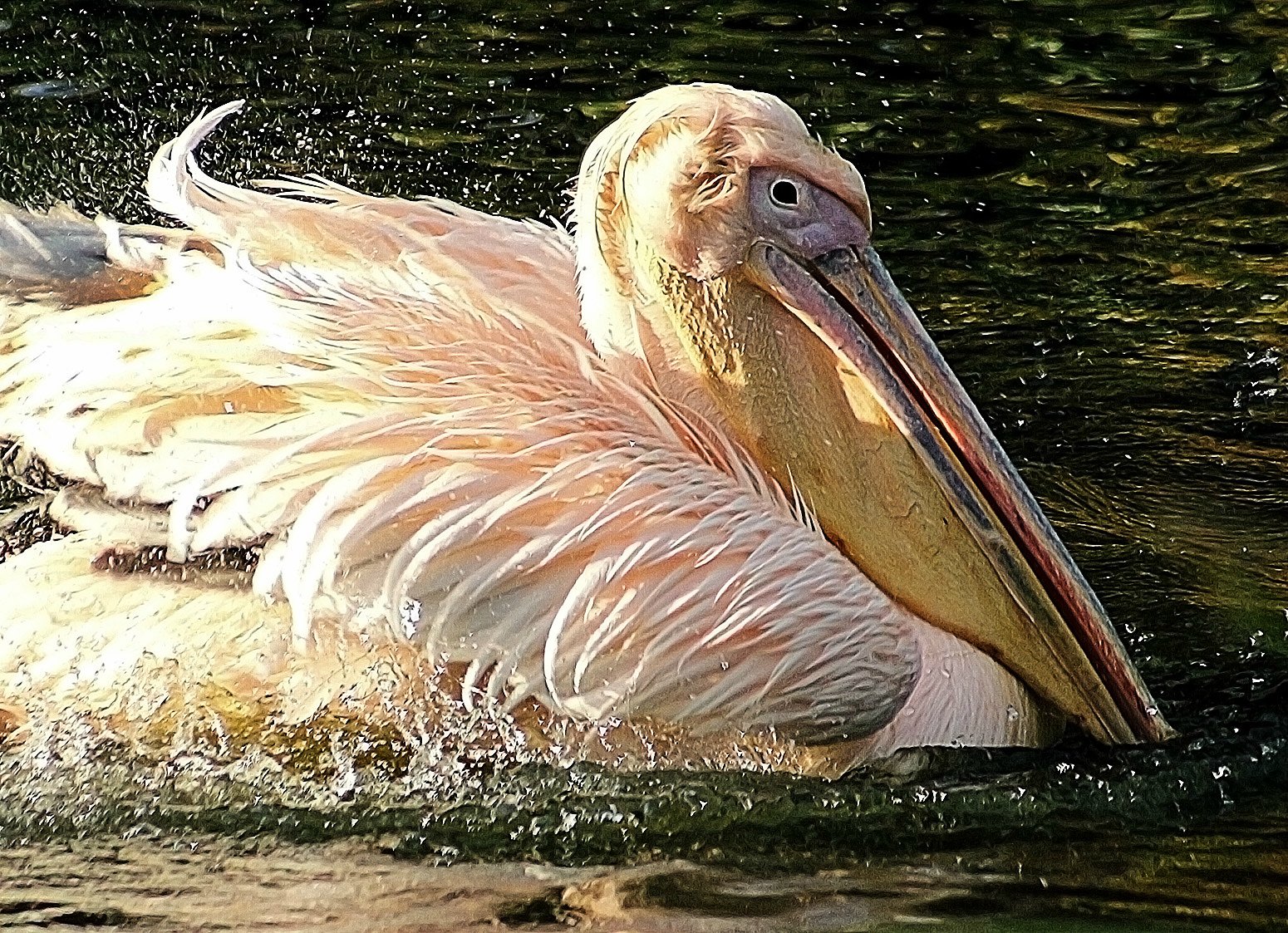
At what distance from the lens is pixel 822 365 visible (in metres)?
3.61

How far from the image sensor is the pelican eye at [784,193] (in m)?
3.48

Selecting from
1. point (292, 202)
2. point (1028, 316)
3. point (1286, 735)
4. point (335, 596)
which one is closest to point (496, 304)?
point (292, 202)

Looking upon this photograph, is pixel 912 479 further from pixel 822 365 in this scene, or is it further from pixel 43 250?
pixel 43 250

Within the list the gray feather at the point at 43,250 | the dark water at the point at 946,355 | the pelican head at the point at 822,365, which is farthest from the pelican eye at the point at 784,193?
the gray feather at the point at 43,250

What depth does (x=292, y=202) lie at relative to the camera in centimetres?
361

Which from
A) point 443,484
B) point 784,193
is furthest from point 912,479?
point 443,484

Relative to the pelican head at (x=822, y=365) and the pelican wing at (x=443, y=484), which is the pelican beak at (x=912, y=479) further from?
the pelican wing at (x=443, y=484)

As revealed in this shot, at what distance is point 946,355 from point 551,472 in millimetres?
2146

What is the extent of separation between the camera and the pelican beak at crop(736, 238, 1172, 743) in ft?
11.6

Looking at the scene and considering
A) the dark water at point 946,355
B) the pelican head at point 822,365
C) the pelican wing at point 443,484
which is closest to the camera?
the dark water at point 946,355

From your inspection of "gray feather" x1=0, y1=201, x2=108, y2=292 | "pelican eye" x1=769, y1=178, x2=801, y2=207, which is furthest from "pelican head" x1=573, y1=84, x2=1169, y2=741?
"gray feather" x1=0, y1=201, x2=108, y2=292

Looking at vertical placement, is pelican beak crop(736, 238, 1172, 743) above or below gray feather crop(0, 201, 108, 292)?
below

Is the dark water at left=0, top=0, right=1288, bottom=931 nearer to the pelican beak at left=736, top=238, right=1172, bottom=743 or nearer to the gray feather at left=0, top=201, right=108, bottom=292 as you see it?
the pelican beak at left=736, top=238, right=1172, bottom=743

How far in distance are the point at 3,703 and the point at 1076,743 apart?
1.88m
